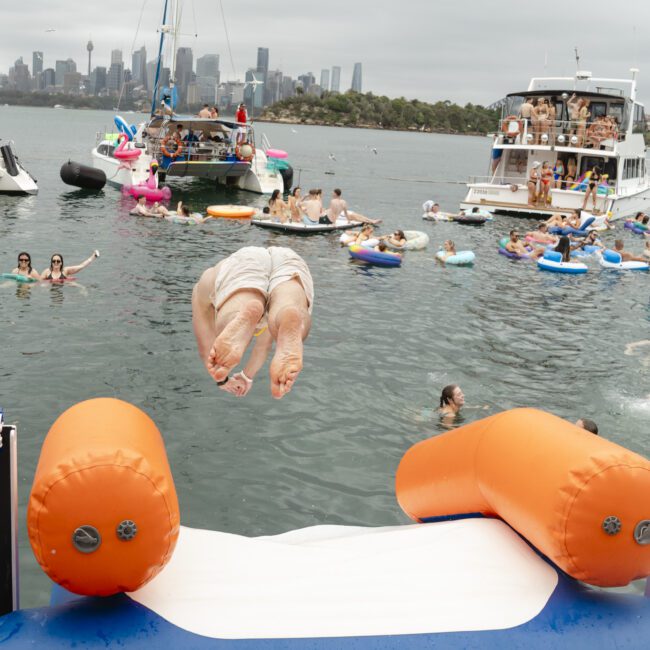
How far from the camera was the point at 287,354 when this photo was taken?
3949mm

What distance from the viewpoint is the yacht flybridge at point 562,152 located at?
32562mm

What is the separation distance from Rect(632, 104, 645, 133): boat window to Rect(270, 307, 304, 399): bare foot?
36482mm

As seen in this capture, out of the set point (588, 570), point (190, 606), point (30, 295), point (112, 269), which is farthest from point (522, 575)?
point (112, 269)

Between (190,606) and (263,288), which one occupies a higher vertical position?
(263,288)

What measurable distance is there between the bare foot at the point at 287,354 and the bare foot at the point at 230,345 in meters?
0.16

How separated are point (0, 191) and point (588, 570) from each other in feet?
101

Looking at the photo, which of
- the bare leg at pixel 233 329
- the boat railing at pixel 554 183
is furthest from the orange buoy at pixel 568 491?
the boat railing at pixel 554 183

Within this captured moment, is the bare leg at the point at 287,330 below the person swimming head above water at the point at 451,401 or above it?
above

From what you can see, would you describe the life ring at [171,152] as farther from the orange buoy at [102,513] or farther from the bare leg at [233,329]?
the orange buoy at [102,513]

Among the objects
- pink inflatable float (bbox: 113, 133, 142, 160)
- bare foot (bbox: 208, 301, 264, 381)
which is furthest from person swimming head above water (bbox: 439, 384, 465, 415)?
pink inflatable float (bbox: 113, 133, 142, 160)

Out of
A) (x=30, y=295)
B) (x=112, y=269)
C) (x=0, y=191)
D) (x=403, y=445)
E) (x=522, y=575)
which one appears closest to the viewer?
(x=522, y=575)

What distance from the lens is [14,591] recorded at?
3.75 meters

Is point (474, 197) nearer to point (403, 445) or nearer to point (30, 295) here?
point (30, 295)

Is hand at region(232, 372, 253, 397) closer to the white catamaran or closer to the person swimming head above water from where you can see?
the person swimming head above water
